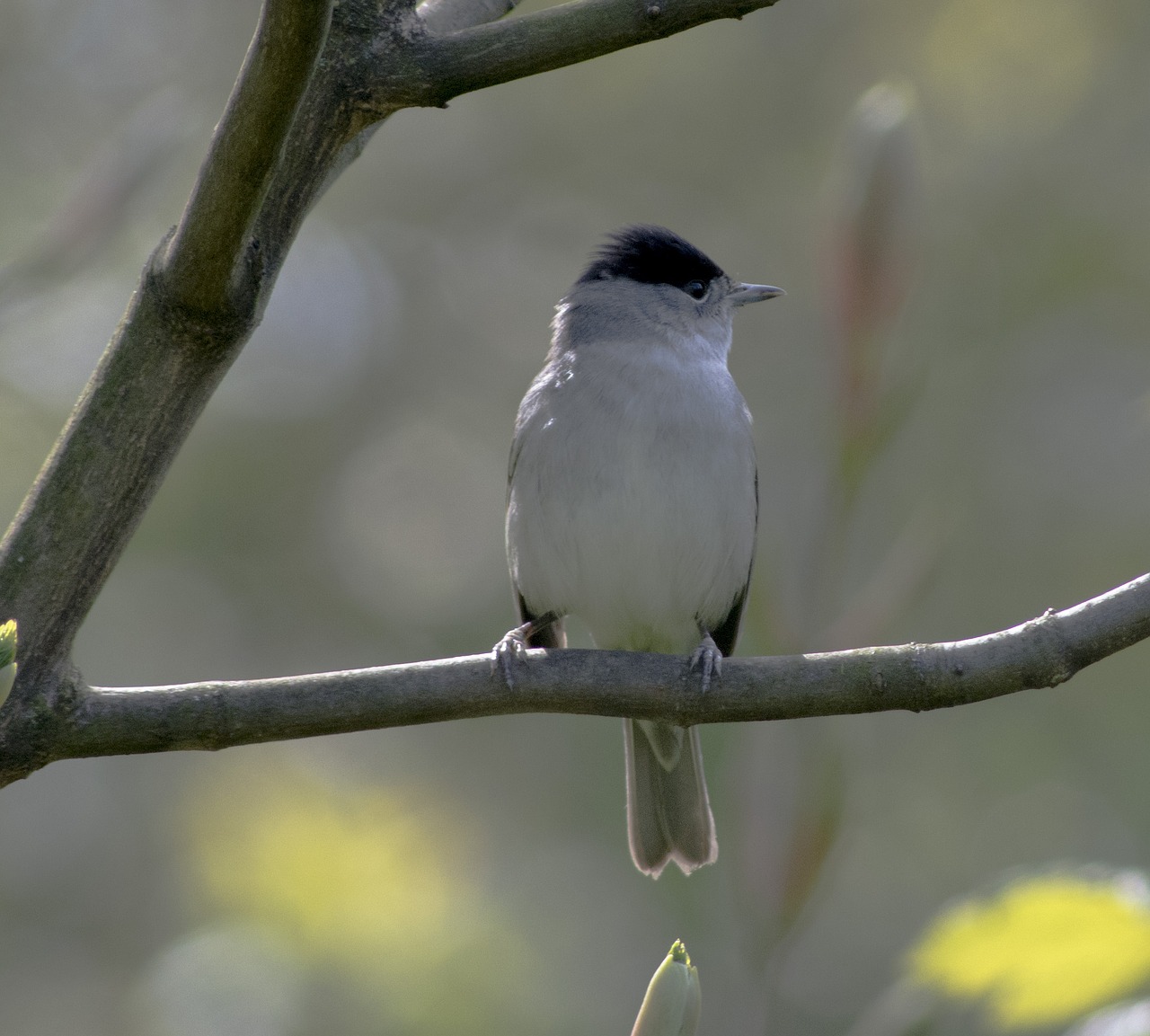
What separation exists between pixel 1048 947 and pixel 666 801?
258 cm

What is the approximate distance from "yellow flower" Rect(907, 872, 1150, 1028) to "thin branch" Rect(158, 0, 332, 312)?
135 cm

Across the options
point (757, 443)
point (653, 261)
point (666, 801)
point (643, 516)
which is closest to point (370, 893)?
point (666, 801)

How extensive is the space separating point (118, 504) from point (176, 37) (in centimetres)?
712

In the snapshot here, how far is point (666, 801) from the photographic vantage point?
4352mm

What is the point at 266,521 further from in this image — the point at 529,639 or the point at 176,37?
the point at 529,639

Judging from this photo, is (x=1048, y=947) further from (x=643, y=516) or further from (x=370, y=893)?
(x=643, y=516)

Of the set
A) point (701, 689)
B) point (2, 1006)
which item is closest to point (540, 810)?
point (2, 1006)

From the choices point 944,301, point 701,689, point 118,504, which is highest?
point 118,504

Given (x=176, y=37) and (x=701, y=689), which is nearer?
(x=701, y=689)

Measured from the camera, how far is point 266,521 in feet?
30.3

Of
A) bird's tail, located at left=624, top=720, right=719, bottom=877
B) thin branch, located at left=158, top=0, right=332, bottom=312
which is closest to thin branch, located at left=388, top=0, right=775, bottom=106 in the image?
thin branch, located at left=158, top=0, right=332, bottom=312

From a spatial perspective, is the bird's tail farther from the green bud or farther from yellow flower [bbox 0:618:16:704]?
yellow flower [bbox 0:618:16:704]

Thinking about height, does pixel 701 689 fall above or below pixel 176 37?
above

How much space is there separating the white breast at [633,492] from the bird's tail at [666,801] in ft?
1.18
